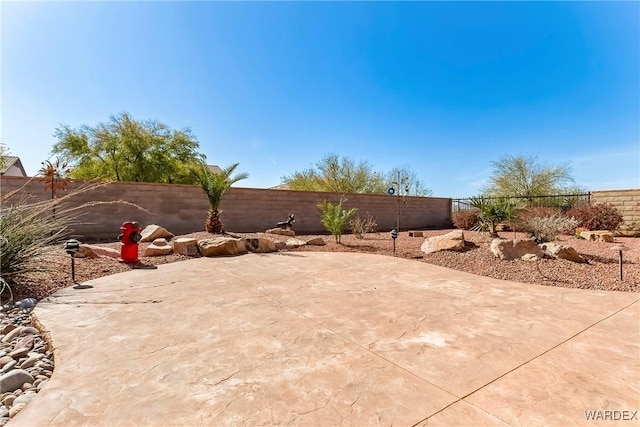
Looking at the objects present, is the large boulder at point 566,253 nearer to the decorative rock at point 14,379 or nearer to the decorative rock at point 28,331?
the decorative rock at point 14,379

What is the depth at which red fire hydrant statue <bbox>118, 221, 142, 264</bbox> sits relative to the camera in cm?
489

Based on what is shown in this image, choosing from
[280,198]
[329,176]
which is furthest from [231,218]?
[329,176]

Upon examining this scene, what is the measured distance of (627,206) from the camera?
366 inches

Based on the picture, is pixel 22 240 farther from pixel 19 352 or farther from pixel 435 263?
pixel 435 263

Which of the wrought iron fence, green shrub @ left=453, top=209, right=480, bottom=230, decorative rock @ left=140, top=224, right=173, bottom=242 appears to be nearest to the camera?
decorative rock @ left=140, top=224, right=173, bottom=242

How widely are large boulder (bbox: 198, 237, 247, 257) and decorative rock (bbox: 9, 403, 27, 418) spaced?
4.65m

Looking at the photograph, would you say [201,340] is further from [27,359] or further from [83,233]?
[83,233]

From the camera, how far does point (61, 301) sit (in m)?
2.94

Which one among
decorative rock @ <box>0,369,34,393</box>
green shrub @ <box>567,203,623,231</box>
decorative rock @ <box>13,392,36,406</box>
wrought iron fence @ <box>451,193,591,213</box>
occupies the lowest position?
decorative rock @ <box>13,392,36,406</box>

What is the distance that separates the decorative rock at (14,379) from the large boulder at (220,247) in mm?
4379

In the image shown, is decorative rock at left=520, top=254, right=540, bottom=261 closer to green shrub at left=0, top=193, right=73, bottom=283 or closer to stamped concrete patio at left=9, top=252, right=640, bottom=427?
stamped concrete patio at left=9, top=252, right=640, bottom=427

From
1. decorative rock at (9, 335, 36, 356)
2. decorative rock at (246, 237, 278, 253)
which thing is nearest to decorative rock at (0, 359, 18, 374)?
decorative rock at (9, 335, 36, 356)

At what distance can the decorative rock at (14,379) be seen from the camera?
147 centimetres

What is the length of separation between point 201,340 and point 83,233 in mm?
7854
